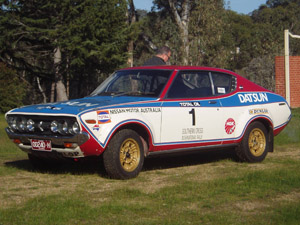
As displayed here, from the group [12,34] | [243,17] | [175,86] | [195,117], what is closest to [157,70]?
[175,86]

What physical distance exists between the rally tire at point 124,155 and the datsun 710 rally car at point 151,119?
0.01 metres

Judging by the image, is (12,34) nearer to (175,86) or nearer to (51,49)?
(51,49)

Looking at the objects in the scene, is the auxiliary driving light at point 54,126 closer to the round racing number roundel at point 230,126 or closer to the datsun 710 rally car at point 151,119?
the datsun 710 rally car at point 151,119

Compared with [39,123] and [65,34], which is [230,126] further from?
[65,34]

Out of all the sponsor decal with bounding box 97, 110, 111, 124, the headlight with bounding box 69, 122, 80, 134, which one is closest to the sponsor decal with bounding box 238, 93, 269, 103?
the sponsor decal with bounding box 97, 110, 111, 124

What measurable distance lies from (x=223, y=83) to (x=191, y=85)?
74 cm

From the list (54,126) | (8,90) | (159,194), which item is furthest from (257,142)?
(8,90)

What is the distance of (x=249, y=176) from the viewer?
748 centimetres

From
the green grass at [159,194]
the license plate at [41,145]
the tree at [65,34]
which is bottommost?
the green grass at [159,194]

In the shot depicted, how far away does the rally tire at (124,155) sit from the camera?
7.27 m

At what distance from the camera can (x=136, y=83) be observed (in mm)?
8445

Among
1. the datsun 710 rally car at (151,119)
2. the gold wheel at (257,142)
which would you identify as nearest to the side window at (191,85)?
the datsun 710 rally car at (151,119)

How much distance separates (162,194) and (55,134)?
70.2 inches

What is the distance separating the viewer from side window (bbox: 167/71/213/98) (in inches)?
326
